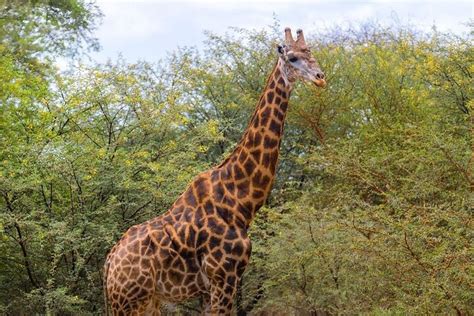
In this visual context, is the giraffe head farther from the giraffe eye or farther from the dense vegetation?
the dense vegetation

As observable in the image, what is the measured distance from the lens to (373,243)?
372 inches

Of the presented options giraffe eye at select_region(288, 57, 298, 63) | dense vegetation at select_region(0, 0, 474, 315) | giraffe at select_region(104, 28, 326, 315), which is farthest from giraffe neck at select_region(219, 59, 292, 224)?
dense vegetation at select_region(0, 0, 474, 315)

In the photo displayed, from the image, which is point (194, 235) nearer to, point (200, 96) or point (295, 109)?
point (295, 109)

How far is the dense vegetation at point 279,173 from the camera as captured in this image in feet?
31.8

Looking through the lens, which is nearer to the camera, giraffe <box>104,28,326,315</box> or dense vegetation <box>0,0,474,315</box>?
giraffe <box>104,28,326,315</box>

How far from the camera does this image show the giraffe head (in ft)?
22.6

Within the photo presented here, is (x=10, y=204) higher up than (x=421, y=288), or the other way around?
(x=10, y=204)

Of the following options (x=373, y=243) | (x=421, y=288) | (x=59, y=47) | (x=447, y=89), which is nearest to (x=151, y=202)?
(x=373, y=243)

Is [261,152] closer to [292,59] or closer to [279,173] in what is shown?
[292,59]

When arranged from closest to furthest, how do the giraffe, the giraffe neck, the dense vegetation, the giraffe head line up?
the giraffe head
the giraffe
the giraffe neck
the dense vegetation

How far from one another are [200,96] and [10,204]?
359 inches

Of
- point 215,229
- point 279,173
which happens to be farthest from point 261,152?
point 279,173

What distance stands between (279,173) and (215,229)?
41.3ft

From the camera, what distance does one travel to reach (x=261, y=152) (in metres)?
7.18
